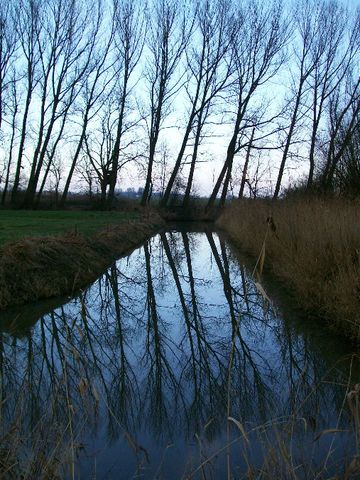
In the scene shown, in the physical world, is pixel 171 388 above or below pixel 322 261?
below

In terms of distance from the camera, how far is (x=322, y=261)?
8.00 meters

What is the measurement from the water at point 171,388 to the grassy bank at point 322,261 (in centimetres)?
42

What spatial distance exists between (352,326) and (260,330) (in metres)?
1.45

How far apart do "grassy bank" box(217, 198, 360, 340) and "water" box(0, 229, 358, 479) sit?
1.37ft

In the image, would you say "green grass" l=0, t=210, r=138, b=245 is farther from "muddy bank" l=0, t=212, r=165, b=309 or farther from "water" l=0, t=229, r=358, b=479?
"water" l=0, t=229, r=358, b=479

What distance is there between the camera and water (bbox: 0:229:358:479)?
303cm

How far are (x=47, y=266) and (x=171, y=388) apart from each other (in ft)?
17.4

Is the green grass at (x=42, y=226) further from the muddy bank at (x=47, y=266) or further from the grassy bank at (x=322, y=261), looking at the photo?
the grassy bank at (x=322, y=261)

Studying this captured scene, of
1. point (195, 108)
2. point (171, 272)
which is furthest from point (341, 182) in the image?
point (195, 108)

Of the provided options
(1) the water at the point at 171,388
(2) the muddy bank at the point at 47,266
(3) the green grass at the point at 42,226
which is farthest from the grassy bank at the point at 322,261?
(3) the green grass at the point at 42,226

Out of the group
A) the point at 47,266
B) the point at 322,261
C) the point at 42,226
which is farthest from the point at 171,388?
the point at 42,226

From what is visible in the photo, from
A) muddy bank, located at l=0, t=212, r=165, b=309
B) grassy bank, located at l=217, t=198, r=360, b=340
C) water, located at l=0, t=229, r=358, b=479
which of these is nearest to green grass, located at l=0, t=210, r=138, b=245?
muddy bank, located at l=0, t=212, r=165, b=309

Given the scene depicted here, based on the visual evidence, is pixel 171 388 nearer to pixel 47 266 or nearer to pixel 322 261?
pixel 322 261

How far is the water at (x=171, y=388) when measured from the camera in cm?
303
